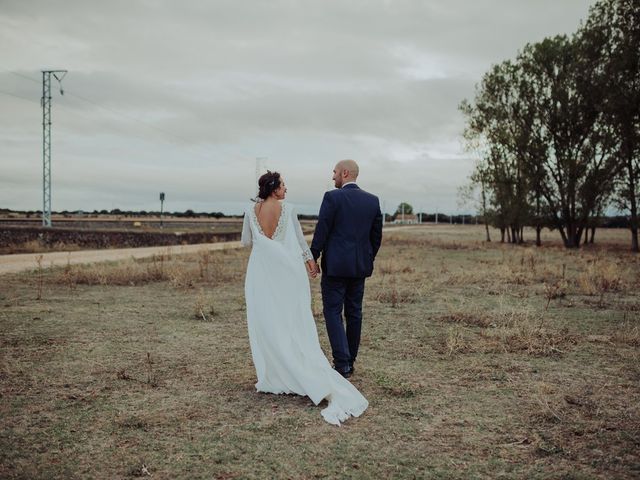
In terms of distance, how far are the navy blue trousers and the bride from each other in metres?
0.37

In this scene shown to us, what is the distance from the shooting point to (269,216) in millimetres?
5633

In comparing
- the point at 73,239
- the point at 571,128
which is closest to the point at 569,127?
the point at 571,128

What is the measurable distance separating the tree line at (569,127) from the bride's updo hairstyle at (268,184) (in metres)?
26.7

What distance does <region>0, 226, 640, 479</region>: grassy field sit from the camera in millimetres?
3998

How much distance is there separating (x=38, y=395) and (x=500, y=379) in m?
5.02

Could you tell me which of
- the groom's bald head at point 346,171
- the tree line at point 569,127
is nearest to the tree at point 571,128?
the tree line at point 569,127

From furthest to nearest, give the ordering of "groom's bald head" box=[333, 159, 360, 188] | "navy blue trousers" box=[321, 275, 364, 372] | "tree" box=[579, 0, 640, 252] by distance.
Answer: "tree" box=[579, 0, 640, 252] < "groom's bald head" box=[333, 159, 360, 188] < "navy blue trousers" box=[321, 275, 364, 372]

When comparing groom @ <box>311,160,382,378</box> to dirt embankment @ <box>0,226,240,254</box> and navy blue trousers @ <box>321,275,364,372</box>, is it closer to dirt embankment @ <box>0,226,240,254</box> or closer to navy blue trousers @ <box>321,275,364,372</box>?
navy blue trousers @ <box>321,275,364,372</box>

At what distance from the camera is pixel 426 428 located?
4703mm

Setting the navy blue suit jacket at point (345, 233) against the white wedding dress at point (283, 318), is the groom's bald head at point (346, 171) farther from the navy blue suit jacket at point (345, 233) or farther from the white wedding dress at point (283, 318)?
the white wedding dress at point (283, 318)

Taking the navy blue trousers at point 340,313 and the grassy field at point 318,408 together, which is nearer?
the grassy field at point 318,408

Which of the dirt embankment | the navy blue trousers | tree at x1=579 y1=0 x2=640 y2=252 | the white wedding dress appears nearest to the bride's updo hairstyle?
the white wedding dress

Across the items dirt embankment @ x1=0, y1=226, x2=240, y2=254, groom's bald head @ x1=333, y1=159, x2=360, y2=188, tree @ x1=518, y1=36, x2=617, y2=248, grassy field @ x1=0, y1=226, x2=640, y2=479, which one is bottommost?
grassy field @ x1=0, y1=226, x2=640, y2=479

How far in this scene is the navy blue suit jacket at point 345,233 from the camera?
577cm
